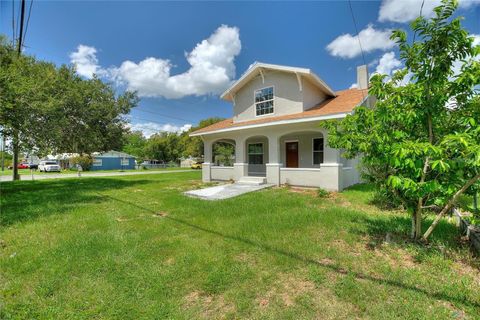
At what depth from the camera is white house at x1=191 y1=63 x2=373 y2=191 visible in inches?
404

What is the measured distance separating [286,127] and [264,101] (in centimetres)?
292

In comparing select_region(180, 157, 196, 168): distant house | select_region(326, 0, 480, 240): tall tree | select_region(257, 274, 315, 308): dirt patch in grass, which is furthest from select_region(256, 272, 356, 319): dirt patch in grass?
select_region(180, 157, 196, 168): distant house

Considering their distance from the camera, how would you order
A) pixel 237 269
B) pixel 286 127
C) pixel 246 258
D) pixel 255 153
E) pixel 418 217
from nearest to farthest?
1. pixel 237 269
2. pixel 246 258
3. pixel 418 217
4. pixel 286 127
5. pixel 255 153

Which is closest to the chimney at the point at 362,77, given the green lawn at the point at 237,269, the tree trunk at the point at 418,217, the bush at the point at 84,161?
the green lawn at the point at 237,269

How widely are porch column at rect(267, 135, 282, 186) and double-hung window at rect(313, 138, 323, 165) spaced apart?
2280mm

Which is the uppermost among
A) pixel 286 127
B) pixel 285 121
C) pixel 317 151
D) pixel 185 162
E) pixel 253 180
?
pixel 285 121

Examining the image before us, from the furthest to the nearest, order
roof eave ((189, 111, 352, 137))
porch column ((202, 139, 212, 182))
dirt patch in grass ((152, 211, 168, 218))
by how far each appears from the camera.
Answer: porch column ((202, 139, 212, 182)) → roof eave ((189, 111, 352, 137)) → dirt patch in grass ((152, 211, 168, 218))

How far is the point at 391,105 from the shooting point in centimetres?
377

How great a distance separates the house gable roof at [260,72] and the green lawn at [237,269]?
768 cm

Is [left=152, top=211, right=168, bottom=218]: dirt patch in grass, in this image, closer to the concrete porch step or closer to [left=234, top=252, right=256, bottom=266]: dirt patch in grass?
[left=234, top=252, right=256, bottom=266]: dirt patch in grass

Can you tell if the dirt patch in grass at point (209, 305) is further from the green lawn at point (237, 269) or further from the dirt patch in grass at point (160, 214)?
the dirt patch in grass at point (160, 214)

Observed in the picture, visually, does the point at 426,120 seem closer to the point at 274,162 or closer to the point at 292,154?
the point at 274,162

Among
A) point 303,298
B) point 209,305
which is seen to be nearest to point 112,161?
point 209,305

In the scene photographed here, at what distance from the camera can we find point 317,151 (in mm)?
12438
